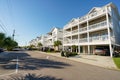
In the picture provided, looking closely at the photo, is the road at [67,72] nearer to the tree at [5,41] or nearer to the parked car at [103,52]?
the parked car at [103,52]

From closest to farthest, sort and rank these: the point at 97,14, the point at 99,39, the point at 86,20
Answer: the point at 99,39, the point at 97,14, the point at 86,20

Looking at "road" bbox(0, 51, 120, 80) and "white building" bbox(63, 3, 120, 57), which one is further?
"white building" bbox(63, 3, 120, 57)

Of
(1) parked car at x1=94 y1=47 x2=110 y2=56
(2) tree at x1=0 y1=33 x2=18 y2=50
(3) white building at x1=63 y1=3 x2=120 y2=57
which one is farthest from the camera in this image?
(2) tree at x1=0 y1=33 x2=18 y2=50

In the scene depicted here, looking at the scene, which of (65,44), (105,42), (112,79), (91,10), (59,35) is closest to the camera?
(112,79)

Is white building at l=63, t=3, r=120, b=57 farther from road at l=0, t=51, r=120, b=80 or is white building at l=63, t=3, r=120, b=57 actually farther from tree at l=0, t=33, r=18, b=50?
tree at l=0, t=33, r=18, b=50

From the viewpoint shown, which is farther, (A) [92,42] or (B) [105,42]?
(A) [92,42]

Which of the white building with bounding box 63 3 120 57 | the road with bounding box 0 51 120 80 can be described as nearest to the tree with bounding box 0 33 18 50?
the white building with bounding box 63 3 120 57

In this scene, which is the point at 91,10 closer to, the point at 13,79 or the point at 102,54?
the point at 102,54

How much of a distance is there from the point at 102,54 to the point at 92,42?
359cm

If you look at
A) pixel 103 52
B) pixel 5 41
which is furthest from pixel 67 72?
pixel 5 41

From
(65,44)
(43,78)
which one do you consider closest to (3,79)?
(43,78)

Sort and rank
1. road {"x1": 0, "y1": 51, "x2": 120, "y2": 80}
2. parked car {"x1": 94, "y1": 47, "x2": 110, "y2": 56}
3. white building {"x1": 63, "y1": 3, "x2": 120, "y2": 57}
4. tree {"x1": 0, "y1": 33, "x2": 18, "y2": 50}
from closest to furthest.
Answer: road {"x1": 0, "y1": 51, "x2": 120, "y2": 80} → white building {"x1": 63, "y1": 3, "x2": 120, "y2": 57} → parked car {"x1": 94, "y1": 47, "x2": 110, "y2": 56} → tree {"x1": 0, "y1": 33, "x2": 18, "y2": 50}

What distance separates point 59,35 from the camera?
56594 mm

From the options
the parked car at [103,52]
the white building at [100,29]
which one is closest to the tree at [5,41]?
the white building at [100,29]
